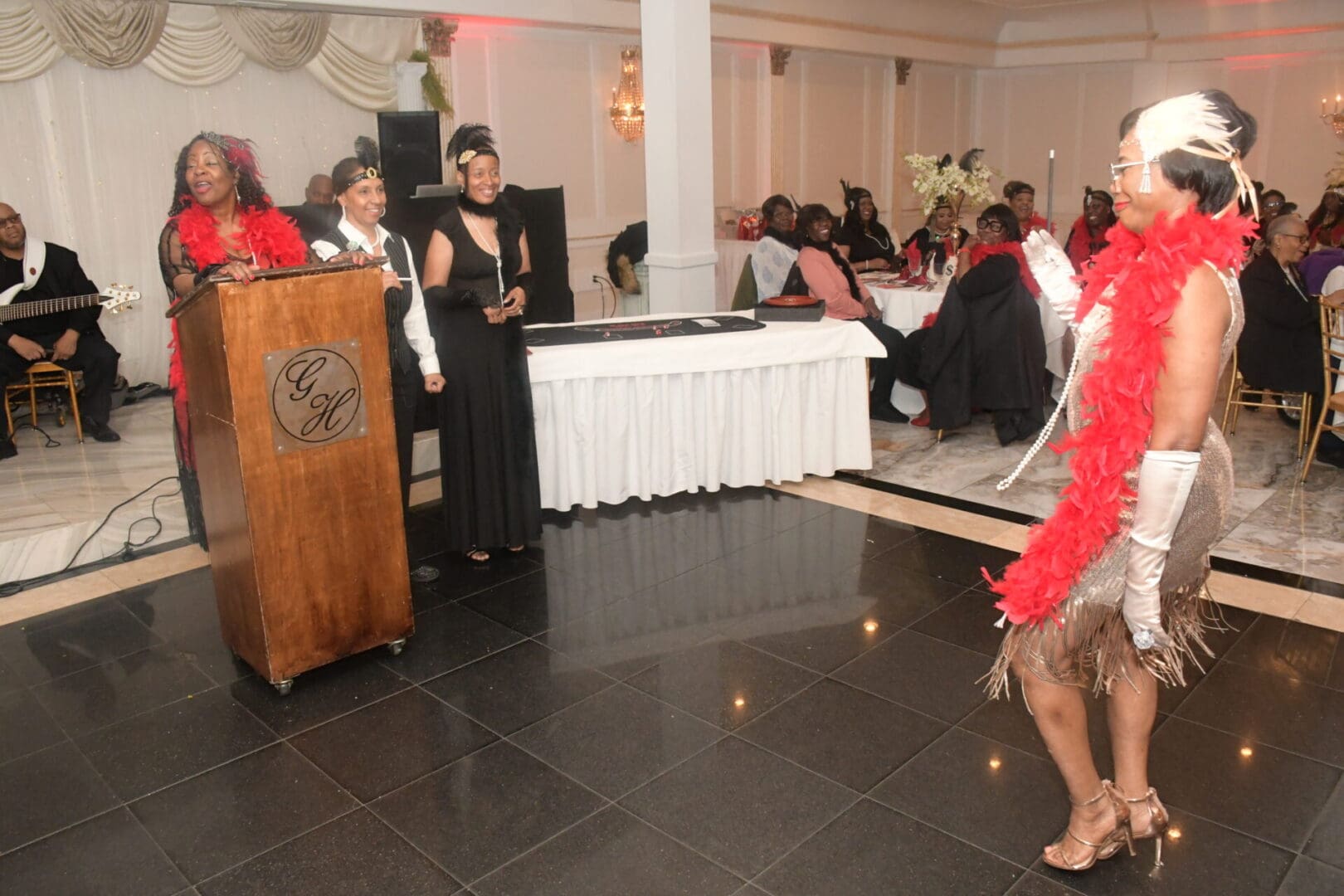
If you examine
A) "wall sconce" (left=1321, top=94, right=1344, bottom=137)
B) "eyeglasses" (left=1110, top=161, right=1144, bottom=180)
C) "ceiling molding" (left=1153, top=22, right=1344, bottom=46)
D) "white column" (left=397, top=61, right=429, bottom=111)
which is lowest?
"eyeglasses" (left=1110, top=161, right=1144, bottom=180)

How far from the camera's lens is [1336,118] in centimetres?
1042

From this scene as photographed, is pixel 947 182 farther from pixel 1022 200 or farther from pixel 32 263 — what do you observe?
pixel 32 263

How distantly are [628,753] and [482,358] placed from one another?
66.7 inches

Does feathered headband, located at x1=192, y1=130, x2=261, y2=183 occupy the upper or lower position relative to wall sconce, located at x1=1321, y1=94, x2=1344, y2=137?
lower

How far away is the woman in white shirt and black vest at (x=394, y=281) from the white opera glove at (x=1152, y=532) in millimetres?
2228

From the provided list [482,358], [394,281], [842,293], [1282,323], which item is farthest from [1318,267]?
[394,281]

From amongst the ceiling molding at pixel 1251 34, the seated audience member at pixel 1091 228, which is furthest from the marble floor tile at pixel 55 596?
the ceiling molding at pixel 1251 34

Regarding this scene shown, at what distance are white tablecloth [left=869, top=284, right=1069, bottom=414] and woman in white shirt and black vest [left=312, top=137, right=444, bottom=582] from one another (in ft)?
10.9

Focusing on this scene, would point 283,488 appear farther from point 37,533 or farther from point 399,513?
point 37,533

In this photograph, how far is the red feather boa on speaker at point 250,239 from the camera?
3412 mm

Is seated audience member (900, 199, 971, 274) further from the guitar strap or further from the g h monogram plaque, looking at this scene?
the guitar strap

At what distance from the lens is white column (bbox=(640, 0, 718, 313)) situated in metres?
5.48

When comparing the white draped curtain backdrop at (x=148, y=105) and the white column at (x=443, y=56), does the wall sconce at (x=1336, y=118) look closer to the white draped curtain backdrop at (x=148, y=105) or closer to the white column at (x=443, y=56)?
the white column at (x=443, y=56)

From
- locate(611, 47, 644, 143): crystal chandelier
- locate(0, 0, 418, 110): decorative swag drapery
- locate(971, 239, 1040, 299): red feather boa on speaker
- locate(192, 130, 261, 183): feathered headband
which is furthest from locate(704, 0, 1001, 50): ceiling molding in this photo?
locate(192, 130, 261, 183): feathered headband
